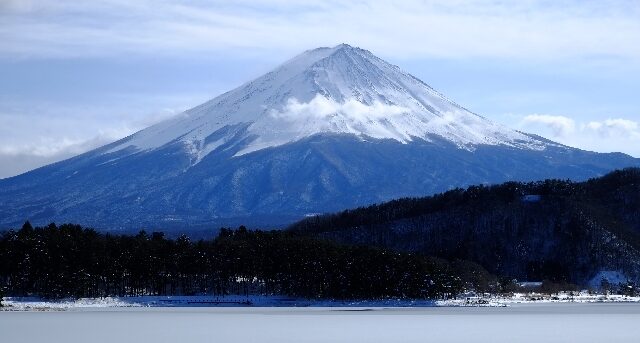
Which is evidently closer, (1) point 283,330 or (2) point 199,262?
(1) point 283,330

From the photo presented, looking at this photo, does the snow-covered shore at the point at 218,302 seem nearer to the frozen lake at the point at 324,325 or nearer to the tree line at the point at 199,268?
the tree line at the point at 199,268

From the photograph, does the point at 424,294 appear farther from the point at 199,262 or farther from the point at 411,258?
the point at 199,262

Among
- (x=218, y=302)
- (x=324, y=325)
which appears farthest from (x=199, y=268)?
(x=324, y=325)

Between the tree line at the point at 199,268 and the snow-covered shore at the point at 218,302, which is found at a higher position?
the tree line at the point at 199,268

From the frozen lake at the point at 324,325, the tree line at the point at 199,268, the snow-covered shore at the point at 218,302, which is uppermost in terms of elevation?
the tree line at the point at 199,268

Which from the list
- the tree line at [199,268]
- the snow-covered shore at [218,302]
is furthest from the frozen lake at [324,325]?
the tree line at [199,268]

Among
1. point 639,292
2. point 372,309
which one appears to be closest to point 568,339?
point 372,309
